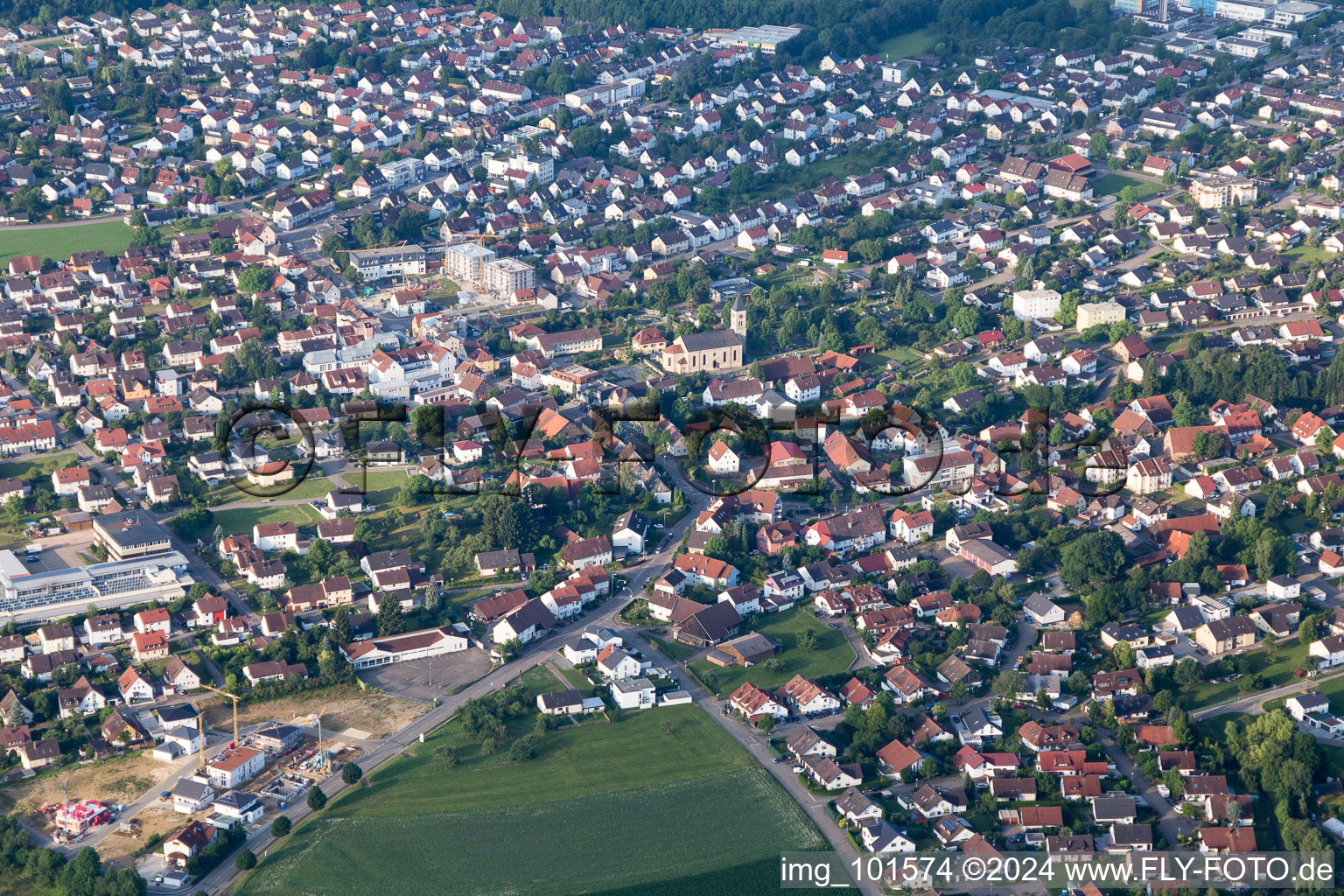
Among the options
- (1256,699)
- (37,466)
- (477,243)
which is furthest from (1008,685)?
(477,243)

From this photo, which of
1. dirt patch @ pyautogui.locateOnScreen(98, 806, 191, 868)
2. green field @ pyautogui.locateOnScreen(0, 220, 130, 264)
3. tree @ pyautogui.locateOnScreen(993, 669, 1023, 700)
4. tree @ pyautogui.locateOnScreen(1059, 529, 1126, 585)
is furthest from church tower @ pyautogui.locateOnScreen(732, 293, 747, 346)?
dirt patch @ pyautogui.locateOnScreen(98, 806, 191, 868)

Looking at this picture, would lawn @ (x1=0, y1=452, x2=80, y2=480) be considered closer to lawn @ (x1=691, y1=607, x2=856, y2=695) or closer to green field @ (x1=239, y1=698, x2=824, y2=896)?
green field @ (x1=239, y1=698, x2=824, y2=896)

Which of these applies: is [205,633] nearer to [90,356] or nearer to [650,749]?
[650,749]

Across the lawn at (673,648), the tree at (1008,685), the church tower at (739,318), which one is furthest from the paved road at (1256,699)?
the church tower at (739,318)

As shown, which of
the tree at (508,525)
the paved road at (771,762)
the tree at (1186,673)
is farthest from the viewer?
the tree at (508,525)

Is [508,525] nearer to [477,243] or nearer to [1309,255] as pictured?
[477,243]

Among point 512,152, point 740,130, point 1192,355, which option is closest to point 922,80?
point 740,130

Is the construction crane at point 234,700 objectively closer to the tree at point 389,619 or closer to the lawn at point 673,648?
the tree at point 389,619
